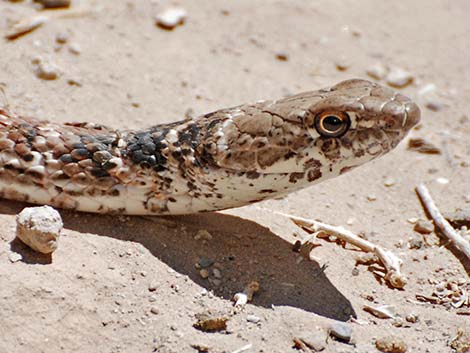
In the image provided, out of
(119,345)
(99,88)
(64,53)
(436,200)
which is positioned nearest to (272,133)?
(119,345)

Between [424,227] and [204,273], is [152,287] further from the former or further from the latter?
[424,227]

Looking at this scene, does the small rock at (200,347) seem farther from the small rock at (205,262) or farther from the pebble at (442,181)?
the pebble at (442,181)

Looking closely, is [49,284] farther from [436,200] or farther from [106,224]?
[436,200]

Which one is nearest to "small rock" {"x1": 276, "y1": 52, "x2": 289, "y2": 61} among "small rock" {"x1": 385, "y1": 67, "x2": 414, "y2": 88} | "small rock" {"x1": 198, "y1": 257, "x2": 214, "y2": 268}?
"small rock" {"x1": 385, "y1": 67, "x2": 414, "y2": 88}

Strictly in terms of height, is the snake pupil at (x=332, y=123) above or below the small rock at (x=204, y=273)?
above

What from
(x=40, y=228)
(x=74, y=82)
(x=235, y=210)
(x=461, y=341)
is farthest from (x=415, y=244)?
(x=74, y=82)

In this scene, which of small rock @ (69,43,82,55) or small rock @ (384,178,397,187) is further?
small rock @ (69,43,82,55)

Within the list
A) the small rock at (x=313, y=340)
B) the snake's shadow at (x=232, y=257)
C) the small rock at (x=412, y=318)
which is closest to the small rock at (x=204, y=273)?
the snake's shadow at (x=232, y=257)

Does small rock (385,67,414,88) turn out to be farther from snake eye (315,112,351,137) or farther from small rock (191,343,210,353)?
small rock (191,343,210,353)
